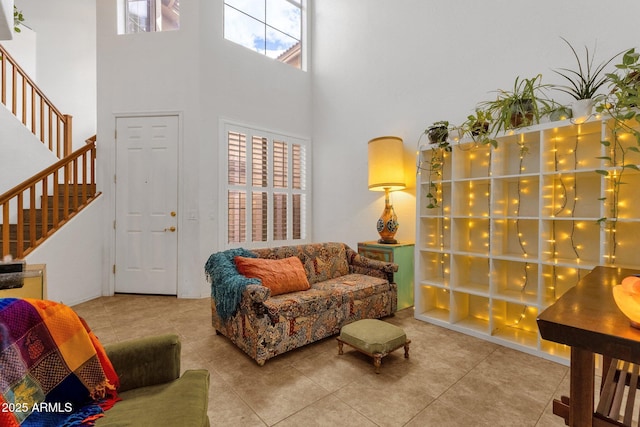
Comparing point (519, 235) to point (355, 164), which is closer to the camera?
point (519, 235)

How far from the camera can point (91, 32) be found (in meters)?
5.60

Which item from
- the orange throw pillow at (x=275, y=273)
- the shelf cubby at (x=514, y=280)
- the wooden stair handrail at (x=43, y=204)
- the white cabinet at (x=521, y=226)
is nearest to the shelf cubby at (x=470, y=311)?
the white cabinet at (x=521, y=226)

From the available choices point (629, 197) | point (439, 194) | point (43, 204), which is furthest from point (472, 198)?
point (43, 204)

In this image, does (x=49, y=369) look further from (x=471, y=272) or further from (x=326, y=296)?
(x=471, y=272)

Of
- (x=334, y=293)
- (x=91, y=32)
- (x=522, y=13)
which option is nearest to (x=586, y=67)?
→ (x=522, y=13)

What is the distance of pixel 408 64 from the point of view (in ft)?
11.7

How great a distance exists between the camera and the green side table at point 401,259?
3.17m

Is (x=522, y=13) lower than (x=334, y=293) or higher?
higher

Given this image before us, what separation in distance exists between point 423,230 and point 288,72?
3.13 m

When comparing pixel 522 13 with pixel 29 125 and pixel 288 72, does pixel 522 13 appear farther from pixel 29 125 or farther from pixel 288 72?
pixel 29 125

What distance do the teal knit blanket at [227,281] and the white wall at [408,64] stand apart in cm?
208

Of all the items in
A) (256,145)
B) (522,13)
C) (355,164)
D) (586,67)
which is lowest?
(355,164)

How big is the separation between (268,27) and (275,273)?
12.7 feet

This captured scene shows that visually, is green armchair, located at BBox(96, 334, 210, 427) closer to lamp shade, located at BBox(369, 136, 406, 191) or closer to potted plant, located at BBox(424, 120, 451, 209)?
potted plant, located at BBox(424, 120, 451, 209)
